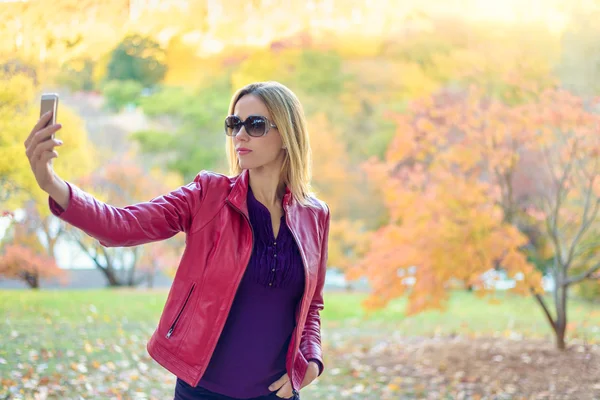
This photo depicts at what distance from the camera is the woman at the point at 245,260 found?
1.87 m

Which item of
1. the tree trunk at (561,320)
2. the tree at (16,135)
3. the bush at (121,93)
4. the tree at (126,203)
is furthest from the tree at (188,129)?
the tree trunk at (561,320)

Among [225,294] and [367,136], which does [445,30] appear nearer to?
[367,136]

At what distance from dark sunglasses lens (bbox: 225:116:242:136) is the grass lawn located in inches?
103

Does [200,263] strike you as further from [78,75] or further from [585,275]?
[585,275]

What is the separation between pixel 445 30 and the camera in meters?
10.1

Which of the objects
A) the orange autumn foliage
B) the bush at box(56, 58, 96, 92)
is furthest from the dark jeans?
the orange autumn foliage

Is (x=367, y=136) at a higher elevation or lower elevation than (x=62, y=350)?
higher

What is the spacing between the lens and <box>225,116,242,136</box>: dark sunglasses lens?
6.93 ft

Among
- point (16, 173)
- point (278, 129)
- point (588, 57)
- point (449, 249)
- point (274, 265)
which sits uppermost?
point (588, 57)

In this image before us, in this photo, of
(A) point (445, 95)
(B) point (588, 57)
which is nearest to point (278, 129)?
(B) point (588, 57)

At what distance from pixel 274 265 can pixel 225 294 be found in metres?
0.18

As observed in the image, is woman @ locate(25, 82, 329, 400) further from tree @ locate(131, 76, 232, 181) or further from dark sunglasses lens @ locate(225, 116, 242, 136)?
tree @ locate(131, 76, 232, 181)

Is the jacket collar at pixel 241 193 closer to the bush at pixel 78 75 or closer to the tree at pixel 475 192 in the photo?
the bush at pixel 78 75

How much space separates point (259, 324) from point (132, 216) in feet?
1.65
